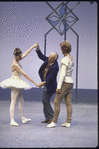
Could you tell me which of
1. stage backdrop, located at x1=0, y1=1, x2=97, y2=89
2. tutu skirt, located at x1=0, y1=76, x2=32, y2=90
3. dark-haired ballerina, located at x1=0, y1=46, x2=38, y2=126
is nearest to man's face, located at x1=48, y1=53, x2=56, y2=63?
dark-haired ballerina, located at x1=0, y1=46, x2=38, y2=126

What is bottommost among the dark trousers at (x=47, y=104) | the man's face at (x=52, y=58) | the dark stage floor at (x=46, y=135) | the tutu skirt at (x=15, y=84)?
the dark stage floor at (x=46, y=135)

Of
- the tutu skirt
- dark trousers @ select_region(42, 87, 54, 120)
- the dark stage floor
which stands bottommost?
the dark stage floor

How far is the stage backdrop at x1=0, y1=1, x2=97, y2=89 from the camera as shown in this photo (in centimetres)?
771

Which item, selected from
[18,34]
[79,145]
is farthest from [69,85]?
[18,34]

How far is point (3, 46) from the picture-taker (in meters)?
7.87

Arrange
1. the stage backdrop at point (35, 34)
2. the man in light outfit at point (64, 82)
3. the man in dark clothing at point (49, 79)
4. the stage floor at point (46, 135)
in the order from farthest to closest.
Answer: the stage backdrop at point (35, 34) → the man in dark clothing at point (49, 79) → the man in light outfit at point (64, 82) → the stage floor at point (46, 135)

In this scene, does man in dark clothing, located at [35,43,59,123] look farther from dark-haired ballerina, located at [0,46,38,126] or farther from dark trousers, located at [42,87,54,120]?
dark-haired ballerina, located at [0,46,38,126]

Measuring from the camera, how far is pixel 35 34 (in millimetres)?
8234

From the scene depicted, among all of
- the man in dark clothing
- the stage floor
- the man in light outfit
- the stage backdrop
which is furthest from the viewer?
the stage backdrop

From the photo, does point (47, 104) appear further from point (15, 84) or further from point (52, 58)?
point (52, 58)

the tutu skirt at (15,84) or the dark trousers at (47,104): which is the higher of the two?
the tutu skirt at (15,84)

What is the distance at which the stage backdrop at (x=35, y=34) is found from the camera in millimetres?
7707

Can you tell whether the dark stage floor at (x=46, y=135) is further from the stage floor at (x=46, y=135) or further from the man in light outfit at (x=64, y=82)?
the man in light outfit at (x=64, y=82)

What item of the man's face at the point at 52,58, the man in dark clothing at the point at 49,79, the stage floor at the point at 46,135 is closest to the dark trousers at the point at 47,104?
the man in dark clothing at the point at 49,79
